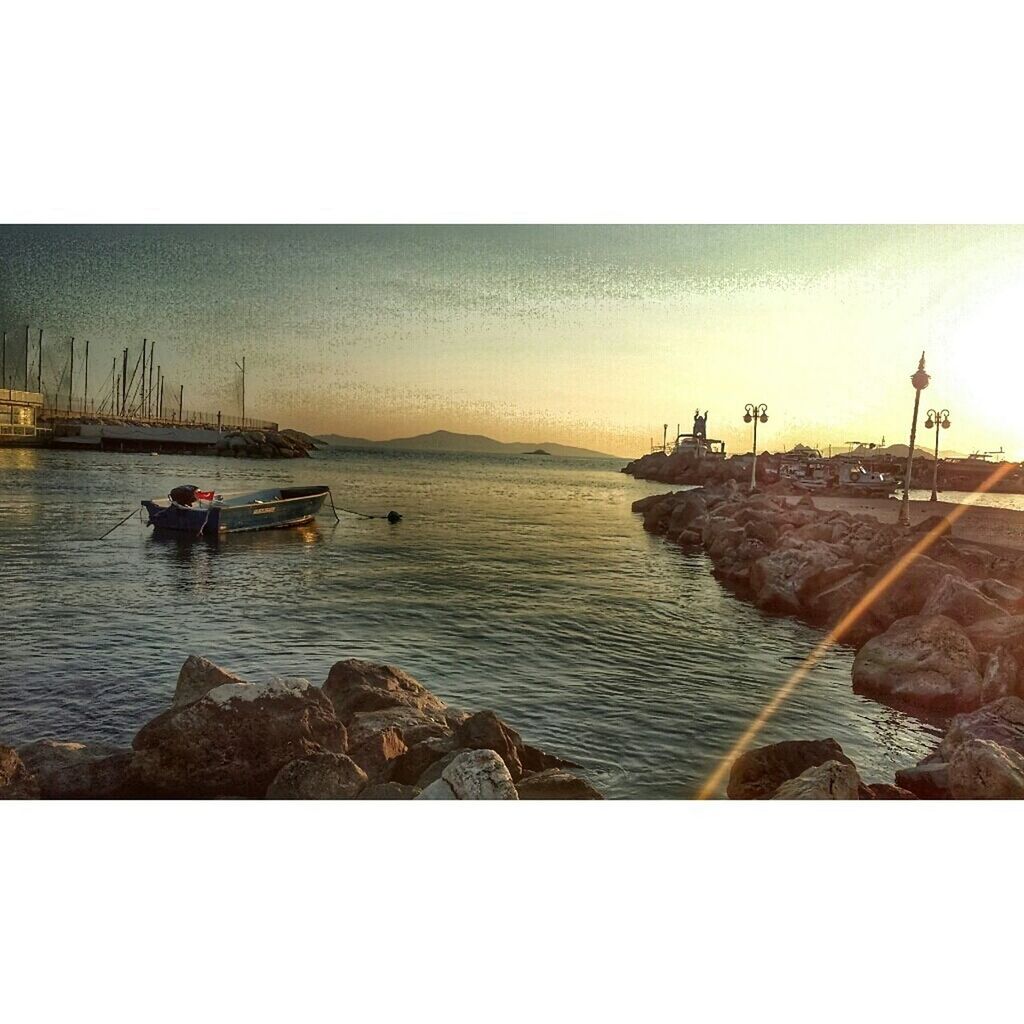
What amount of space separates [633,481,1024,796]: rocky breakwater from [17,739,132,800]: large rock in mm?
3238

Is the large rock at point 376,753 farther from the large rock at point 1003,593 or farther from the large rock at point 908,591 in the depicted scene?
the large rock at point 1003,593


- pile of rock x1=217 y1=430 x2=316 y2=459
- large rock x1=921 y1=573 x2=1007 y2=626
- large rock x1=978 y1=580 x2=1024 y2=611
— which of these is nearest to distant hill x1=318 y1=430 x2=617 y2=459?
pile of rock x1=217 y1=430 x2=316 y2=459

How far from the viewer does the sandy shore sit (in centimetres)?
507

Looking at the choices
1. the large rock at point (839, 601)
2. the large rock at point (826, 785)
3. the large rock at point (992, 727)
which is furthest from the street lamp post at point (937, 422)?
the large rock at point (826, 785)

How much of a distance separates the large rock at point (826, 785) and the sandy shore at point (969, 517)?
2143 mm

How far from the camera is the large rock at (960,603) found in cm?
486

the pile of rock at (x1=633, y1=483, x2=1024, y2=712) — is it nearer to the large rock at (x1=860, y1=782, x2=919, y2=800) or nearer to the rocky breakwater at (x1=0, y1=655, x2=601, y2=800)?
the large rock at (x1=860, y1=782, x2=919, y2=800)

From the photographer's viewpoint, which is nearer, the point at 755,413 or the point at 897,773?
the point at 897,773

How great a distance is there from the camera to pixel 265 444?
5.12 meters

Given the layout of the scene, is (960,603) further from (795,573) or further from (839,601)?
(795,573)

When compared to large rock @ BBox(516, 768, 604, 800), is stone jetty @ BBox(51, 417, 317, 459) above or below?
above

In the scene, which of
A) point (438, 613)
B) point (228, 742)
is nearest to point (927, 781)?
point (438, 613)

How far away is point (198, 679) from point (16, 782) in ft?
2.87

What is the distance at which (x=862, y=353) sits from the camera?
4.60 meters
